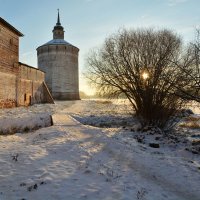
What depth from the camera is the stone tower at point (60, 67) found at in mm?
44969

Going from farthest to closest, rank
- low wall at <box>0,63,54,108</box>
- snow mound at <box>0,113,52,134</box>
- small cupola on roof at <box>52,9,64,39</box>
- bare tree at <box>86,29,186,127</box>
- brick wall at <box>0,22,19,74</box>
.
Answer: small cupola on roof at <box>52,9,64,39</box>, low wall at <box>0,63,54,108</box>, brick wall at <box>0,22,19,74</box>, bare tree at <box>86,29,186,127</box>, snow mound at <box>0,113,52,134</box>

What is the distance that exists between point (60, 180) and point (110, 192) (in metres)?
1.02

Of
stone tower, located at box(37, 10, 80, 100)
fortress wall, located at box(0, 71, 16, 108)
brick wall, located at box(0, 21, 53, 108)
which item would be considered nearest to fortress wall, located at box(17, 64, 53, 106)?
brick wall, located at box(0, 21, 53, 108)

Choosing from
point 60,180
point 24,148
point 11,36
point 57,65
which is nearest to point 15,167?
point 60,180

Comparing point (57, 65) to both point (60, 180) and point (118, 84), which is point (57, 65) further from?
point (60, 180)

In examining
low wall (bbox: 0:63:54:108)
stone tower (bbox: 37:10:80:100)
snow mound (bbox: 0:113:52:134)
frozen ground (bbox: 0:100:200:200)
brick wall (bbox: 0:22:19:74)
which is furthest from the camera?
stone tower (bbox: 37:10:80:100)

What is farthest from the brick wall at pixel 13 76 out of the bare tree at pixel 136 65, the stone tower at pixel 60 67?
the stone tower at pixel 60 67

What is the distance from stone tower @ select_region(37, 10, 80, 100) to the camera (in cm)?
4497

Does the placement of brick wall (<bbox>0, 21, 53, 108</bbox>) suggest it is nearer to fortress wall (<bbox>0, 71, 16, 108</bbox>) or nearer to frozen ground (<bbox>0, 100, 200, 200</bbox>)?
fortress wall (<bbox>0, 71, 16, 108</bbox>)

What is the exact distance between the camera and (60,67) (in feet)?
149

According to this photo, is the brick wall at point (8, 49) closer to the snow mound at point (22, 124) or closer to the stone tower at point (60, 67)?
the snow mound at point (22, 124)

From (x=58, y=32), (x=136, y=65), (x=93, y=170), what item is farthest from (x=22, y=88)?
(x=58, y=32)

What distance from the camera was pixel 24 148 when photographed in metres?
8.02

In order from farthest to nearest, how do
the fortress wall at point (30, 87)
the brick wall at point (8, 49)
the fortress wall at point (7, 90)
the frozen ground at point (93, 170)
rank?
the fortress wall at point (30, 87) < the brick wall at point (8, 49) < the fortress wall at point (7, 90) < the frozen ground at point (93, 170)
